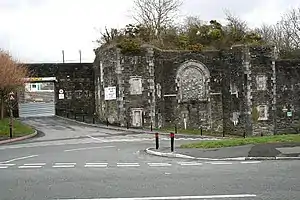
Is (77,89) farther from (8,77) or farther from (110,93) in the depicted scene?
(8,77)

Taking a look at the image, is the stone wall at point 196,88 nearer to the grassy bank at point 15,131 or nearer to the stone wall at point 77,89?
the stone wall at point 77,89

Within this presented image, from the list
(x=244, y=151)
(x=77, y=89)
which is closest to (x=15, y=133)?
(x=77, y=89)

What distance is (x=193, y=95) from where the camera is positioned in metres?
47.9

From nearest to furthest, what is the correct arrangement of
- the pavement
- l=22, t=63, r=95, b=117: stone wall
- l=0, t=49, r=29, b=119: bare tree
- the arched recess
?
the pavement, l=0, t=49, r=29, b=119: bare tree, the arched recess, l=22, t=63, r=95, b=117: stone wall

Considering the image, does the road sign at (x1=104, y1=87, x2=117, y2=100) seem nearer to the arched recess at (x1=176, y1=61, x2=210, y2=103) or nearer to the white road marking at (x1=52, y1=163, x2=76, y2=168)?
the arched recess at (x1=176, y1=61, x2=210, y2=103)

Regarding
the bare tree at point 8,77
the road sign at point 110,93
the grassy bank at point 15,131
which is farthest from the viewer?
the road sign at point 110,93

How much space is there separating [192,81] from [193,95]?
1373 millimetres

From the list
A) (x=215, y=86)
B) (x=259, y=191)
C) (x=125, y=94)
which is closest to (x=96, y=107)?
(x=125, y=94)

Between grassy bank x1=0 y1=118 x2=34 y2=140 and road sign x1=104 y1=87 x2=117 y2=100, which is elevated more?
road sign x1=104 y1=87 x2=117 y2=100

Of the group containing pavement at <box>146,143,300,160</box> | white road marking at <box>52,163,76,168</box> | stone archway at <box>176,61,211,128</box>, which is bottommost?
white road marking at <box>52,163,76,168</box>

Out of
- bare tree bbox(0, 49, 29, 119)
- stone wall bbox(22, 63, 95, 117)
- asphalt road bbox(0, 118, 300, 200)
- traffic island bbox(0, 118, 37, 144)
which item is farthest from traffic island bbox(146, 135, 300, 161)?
stone wall bbox(22, 63, 95, 117)

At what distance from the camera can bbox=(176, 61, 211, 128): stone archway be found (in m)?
47.5

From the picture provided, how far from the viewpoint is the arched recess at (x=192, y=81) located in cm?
4747

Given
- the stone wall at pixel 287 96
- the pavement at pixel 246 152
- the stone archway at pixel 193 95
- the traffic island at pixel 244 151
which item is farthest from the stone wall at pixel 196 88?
the pavement at pixel 246 152
